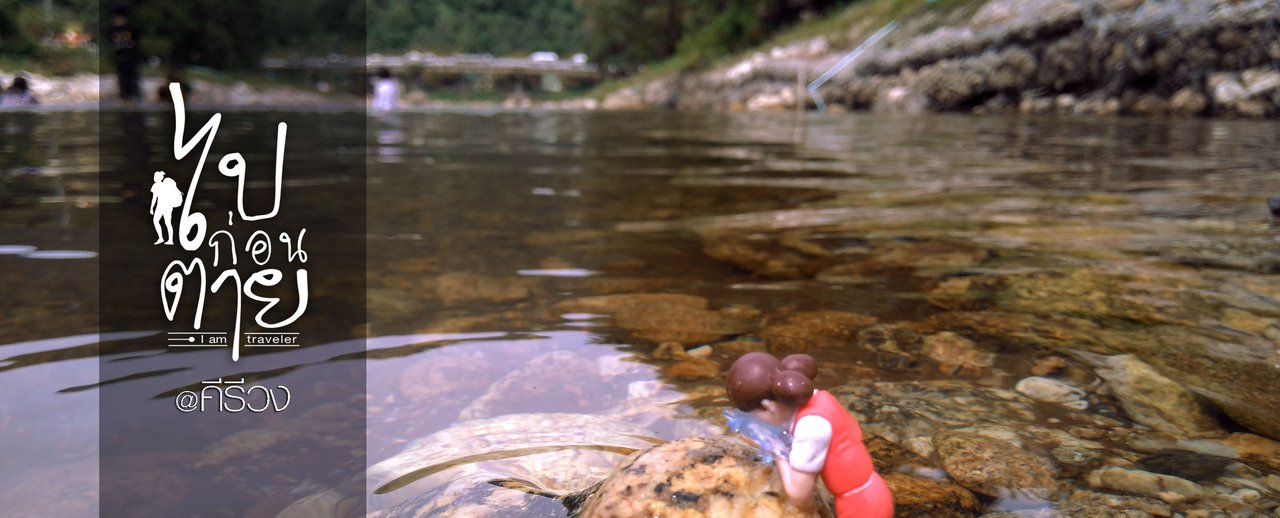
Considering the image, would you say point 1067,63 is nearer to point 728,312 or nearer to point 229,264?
point 728,312

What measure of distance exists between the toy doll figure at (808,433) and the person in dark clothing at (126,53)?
19.9 metres

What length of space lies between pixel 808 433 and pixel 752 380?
0.12m

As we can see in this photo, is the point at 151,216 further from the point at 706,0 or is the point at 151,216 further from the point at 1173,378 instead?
the point at 706,0

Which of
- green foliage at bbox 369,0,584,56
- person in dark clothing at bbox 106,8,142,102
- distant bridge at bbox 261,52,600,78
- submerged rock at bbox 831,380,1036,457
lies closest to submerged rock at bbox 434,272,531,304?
submerged rock at bbox 831,380,1036,457

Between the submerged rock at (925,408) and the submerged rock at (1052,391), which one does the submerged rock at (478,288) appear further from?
the submerged rock at (1052,391)

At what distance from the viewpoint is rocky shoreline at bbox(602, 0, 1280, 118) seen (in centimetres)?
1398

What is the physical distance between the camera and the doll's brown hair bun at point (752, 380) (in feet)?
4.26

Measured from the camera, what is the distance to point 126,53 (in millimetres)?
17891

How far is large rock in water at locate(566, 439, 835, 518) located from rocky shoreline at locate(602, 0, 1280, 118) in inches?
628

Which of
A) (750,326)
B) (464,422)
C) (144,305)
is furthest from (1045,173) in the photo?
(144,305)

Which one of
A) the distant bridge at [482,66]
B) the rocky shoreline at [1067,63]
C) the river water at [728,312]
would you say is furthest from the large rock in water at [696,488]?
the distant bridge at [482,66]

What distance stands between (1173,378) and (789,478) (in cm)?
143

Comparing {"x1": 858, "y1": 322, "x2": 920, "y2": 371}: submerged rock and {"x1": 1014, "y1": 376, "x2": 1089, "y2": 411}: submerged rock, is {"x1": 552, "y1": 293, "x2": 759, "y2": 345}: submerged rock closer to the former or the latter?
{"x1": 858, "y1": 322, "x2": 920, "y2": 371}: submerged rock

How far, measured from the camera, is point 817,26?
3133 centimetres
